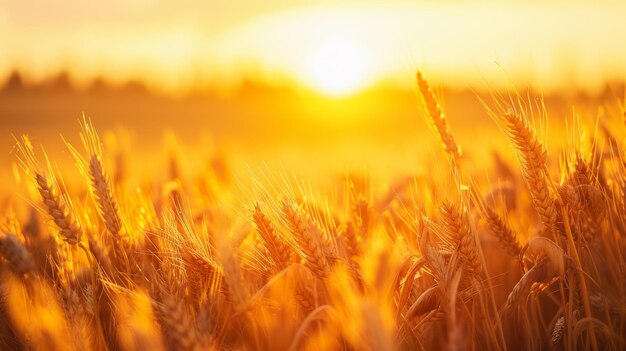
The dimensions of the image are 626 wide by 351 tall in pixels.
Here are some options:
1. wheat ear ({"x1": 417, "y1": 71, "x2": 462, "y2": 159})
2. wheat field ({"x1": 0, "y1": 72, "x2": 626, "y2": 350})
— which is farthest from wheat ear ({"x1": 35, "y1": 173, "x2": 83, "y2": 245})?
wheat ear ({"x1": 417, "y1": 71, "x2": 462, "y2": 159})

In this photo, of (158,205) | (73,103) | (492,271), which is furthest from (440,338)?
(73,103)

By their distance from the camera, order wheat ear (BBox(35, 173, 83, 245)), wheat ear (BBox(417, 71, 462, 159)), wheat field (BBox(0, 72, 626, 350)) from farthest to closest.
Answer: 1. wheat ear (BBox(417, 71, 462, 159))
2. wheat ear (BBox(35, 173, 83, 245))
3. wheat field (BBox(0, 72, 626, 350))

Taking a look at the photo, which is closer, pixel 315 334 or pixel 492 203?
pixel 315 334

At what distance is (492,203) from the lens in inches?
64.7

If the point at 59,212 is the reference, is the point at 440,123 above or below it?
above

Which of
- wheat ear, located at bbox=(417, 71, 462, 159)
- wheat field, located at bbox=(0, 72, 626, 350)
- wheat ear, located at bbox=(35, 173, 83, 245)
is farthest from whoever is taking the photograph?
wheat ear, located at bbox=(417, 71, 462, 159)

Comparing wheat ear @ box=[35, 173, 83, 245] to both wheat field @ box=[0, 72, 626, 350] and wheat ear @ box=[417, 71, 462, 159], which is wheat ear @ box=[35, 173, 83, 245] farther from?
wheat ear @ box=[417, 71, 462, 159]

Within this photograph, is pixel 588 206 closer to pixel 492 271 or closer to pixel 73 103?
pixel 492 271

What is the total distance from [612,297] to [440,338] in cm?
38

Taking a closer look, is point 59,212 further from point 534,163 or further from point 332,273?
point 534,163

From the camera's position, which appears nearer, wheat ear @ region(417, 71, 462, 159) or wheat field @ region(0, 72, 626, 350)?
wheat field @ region(0, 72, 626, 350)

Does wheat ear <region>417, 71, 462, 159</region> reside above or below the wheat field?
above

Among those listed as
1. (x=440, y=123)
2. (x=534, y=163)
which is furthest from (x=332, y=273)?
(x=440, y=123)

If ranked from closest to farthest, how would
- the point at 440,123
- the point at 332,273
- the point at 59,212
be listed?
the point at 332,273
the point at 59,212
the point at 440,123
